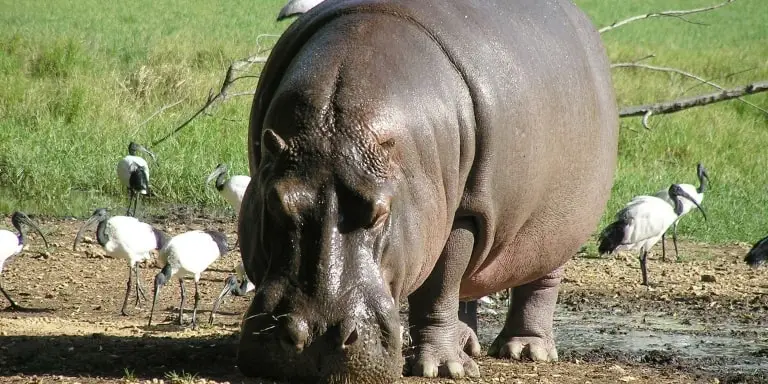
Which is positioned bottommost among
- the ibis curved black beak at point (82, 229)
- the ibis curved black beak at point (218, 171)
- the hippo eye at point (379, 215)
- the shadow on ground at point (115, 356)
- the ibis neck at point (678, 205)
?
the shadow on ground at point (115, 356)

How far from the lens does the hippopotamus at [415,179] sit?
3.72 meters

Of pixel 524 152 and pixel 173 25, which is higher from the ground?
pixel 173 25

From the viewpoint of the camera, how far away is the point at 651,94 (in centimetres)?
2014

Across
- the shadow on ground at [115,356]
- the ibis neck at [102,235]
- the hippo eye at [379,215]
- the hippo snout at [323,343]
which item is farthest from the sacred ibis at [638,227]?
the hippo snout at [323,343]

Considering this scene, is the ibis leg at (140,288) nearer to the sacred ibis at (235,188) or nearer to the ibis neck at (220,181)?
the sacred ibis at (235,188)

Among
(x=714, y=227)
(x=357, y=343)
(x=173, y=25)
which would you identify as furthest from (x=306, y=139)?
(x=173, y=25)

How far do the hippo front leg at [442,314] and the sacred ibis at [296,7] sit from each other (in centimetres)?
437

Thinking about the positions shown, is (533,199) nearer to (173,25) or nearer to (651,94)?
(651,94)

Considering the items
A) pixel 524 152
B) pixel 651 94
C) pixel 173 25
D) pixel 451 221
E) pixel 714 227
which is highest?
pixel 173 25

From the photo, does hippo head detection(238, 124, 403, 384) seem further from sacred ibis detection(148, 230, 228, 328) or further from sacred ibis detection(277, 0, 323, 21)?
sacred ibis detection(277, 0, 323, 21)

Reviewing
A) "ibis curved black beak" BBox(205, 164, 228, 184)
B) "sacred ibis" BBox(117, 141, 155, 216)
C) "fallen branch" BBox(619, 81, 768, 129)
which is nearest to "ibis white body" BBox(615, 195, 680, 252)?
"fallen branch" BBox(619, 81, 768, 129)

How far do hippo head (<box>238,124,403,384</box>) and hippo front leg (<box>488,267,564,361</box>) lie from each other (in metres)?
1.92

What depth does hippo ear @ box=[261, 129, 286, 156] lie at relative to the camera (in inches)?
150

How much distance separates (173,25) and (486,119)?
24383mm
